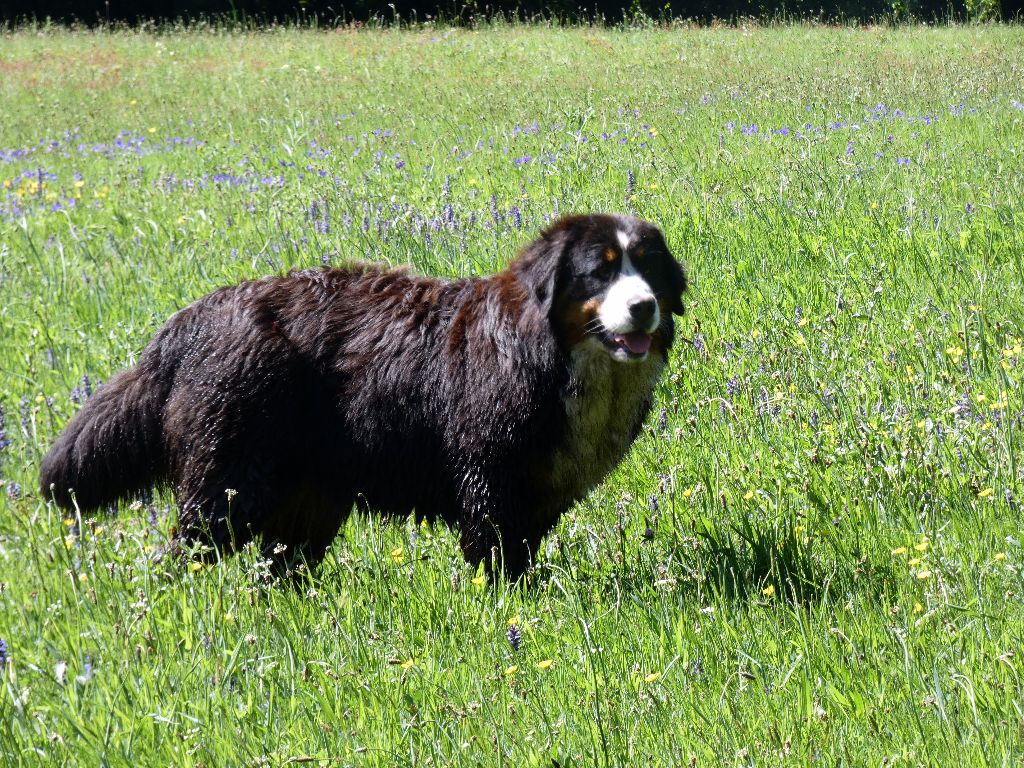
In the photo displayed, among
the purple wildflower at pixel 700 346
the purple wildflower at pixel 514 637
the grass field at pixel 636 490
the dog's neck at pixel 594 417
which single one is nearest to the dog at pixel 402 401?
the dog's neck at pixel 594 417

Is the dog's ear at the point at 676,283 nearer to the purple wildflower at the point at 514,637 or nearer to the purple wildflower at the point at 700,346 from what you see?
the purple wildflower at the point at 700,346

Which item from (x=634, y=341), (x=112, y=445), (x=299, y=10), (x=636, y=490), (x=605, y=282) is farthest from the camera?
(x=299, y=10)

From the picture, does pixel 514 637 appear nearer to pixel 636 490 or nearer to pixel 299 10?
pixel 636 490

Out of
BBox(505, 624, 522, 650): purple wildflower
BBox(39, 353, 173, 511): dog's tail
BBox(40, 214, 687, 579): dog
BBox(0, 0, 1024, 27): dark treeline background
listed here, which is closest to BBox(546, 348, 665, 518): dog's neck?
BBox(40, 214, 687, 579): dog

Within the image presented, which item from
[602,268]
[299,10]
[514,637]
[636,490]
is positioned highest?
[299,10]

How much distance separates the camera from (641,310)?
153 inches

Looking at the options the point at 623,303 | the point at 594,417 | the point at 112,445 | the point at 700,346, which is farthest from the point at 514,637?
the point at 700,346

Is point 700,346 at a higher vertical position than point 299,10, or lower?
lower

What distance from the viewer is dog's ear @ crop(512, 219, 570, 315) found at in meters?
4.12

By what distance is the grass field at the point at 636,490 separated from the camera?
8.90ft

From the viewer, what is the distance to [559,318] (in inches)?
162

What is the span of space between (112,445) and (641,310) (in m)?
1.99

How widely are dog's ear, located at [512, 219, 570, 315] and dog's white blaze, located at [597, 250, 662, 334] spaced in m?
0.21

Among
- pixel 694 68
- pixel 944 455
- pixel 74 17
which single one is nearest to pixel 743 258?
pixel 944 455
